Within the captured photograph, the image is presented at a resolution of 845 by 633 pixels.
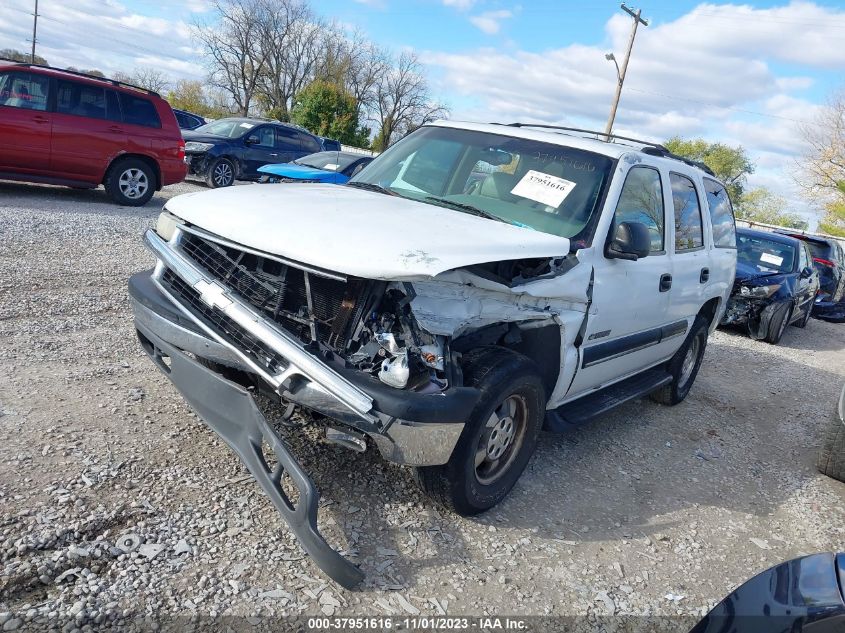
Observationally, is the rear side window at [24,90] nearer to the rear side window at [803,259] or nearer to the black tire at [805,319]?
the rear side window at [803,259]

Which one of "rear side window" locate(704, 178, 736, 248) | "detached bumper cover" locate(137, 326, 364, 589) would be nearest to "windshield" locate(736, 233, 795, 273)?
"rear side window" locate(704, 178, 736, 248)

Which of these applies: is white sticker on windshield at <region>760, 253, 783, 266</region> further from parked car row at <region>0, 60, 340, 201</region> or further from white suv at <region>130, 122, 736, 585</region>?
parked car row at <region>0, 60, 340, 201</region>

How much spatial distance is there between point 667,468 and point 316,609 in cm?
293

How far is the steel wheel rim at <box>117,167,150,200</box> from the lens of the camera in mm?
10664

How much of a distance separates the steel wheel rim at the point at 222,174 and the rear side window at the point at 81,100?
4.44m

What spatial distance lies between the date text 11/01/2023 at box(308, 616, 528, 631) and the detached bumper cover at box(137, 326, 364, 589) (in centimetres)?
14

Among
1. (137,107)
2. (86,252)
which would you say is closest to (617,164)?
(86,252)

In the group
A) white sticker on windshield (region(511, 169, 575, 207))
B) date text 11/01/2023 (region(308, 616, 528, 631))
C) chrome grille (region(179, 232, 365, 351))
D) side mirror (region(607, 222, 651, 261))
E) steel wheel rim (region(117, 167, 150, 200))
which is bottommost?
date text 11/01/2023 (region(308, 616, 528, 631))

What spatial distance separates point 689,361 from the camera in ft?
19.9

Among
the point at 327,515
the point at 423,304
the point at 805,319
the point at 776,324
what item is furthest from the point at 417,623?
the point at 805,319

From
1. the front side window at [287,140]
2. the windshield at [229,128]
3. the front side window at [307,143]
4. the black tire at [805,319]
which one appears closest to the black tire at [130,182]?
the windshield at [229,128]

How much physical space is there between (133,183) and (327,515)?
30.5ft

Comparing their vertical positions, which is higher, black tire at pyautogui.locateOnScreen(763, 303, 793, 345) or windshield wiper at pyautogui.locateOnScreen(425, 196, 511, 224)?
windshield wiper at pyautogui.locateOnScreen(425, 196, 511, 224)

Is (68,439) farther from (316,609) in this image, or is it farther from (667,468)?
(667,468)
